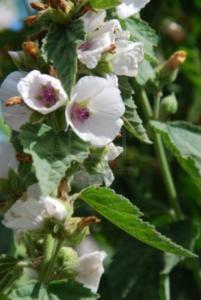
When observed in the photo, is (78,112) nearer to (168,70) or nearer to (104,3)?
(104,3)

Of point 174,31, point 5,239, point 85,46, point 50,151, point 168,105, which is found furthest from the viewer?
point 174,31

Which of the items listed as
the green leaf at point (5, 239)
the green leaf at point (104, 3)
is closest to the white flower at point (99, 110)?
the green leaf at point (104, 3)

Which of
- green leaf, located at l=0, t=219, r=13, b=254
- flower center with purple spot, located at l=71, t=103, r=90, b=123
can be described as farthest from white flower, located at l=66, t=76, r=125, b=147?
green leaf, located at l=0, t=219, r=13, b=254

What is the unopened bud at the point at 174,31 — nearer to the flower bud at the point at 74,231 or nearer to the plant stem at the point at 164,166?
the plant stem at the point at 164,166

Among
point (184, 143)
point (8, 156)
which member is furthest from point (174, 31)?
point (8, 156)

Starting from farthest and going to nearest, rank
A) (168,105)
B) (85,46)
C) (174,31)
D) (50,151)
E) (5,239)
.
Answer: (174,31) → (168,105) → (5,239) → (85,46) → (50,151)
